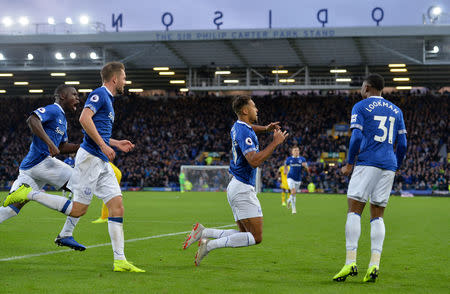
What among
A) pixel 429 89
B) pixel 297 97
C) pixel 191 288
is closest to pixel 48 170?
pixel 191 288

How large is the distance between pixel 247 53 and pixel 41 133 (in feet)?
114

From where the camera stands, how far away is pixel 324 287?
620cm

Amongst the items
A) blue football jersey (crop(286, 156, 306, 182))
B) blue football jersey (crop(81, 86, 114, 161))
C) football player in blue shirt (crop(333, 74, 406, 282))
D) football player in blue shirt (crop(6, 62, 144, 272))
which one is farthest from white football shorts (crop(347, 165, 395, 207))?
blue football jersey (crop(286, 156, 306, 182))

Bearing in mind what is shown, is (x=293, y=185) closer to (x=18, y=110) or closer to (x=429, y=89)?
(x=429, y=89)

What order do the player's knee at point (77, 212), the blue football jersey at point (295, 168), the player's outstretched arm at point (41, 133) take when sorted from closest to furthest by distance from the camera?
the player's knee at point (77, 212) → the player's outstretched arm at point (41, 133) → the blue football jersey at point (295, 168)

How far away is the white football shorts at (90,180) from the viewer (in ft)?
23.7

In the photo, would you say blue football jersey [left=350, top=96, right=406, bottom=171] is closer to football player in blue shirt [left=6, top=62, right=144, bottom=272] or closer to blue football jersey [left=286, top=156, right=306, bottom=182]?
football player in blue shirt [left=6, top=62, right=144, bottom=272]

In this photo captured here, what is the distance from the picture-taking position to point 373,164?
677 cm

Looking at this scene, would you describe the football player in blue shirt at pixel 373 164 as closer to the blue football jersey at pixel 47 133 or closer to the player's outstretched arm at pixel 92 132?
the player's outstretched arm at pixel 92 132

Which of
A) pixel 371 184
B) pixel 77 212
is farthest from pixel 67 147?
pixel 371 184

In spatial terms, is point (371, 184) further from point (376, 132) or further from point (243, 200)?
point (243, 200)

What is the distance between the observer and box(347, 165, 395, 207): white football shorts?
6.73 meters

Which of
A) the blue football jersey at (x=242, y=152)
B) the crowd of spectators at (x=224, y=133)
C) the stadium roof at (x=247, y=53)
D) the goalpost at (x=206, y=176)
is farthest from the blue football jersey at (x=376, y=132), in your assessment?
the crowd of spectators at (x=224, y=133)

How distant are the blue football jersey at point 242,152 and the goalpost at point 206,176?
→ 34.1m
